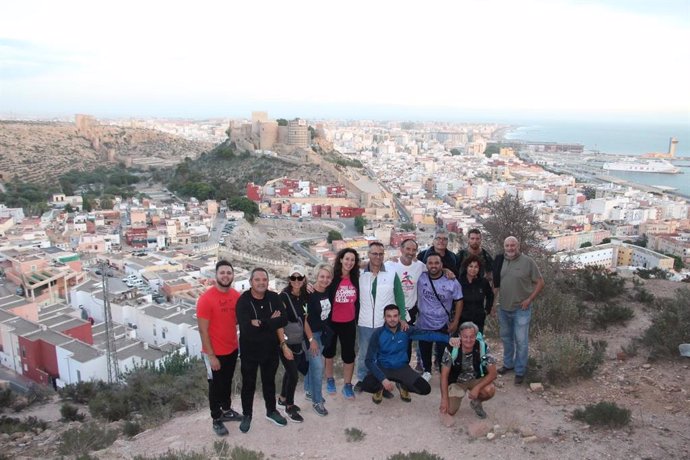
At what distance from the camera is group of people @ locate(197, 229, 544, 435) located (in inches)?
125

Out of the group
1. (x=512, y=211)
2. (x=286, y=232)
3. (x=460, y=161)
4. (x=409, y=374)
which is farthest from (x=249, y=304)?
(x=460, y=161)

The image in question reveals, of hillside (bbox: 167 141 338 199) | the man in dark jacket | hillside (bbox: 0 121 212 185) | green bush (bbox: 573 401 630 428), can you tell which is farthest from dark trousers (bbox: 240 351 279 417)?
hillside (bbox: 0 121 212 185)

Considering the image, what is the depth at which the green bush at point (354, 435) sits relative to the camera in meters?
3.25

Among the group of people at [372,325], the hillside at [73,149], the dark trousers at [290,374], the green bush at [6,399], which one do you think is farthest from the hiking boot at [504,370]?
the hillside at [73,149]

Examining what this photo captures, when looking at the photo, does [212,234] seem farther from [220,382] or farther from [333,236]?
[220,382]

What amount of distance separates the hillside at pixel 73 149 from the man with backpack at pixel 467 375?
4764cm

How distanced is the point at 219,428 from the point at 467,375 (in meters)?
1.59

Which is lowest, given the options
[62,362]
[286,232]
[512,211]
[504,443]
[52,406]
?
[286,232]

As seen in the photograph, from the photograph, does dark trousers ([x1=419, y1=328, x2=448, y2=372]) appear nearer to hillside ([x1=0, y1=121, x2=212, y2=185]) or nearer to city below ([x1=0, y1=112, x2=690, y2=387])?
city below ([x1=0, y1=112, x2=690, y2=387])

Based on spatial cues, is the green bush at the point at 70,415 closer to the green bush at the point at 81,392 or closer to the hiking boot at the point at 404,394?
the green bush at the point at 81,392

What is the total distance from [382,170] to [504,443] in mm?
68960

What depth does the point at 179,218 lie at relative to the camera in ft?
90.5

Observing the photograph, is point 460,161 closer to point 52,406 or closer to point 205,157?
point 205,157

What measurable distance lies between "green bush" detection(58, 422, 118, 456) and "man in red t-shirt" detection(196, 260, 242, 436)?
84cm
